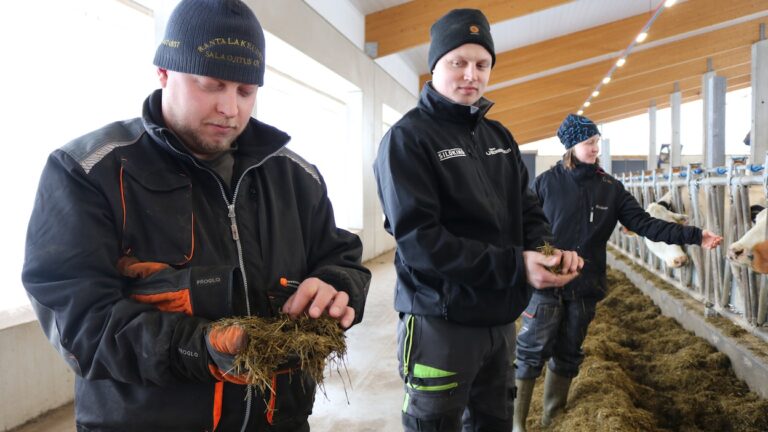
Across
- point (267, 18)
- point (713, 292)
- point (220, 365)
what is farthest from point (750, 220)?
point (267, 18)

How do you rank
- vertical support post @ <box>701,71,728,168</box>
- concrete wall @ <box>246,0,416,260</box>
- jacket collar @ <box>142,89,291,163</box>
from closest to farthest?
1. jacket collar @ <box>142,89,291,163</box>
2. concrete wall @ <box>246,0,416,260</box>
3. vertical support post @ <box>701,71,728,168</box>

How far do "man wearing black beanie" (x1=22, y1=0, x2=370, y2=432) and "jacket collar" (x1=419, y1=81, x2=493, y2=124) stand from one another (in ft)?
2.50

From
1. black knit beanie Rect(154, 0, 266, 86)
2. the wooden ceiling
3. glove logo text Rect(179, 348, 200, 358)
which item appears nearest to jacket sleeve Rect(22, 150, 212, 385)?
glove logo text Rect(179, 348, 200, 358)

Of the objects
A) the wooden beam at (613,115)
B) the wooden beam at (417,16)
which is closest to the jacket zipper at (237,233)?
the wooden beam at (417,16)

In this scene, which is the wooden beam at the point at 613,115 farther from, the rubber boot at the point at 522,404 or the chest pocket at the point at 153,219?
the chest pocket at the point at 153,219

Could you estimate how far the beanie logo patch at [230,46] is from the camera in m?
1.14

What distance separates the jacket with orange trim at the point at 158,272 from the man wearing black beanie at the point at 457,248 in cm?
54

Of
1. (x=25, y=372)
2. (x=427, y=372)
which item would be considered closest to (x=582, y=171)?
(x=427, y=372)

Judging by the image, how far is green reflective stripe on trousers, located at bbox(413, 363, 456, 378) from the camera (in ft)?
5.98

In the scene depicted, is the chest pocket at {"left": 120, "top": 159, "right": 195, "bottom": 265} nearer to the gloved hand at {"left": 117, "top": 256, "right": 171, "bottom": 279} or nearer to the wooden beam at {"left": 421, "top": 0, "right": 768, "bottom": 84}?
the gloved hand at {"left": 117, "top": 256, "right": 171, "bottom": 279}

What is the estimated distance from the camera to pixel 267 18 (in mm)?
5242

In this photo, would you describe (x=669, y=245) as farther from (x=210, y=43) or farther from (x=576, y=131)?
(x=210, y=43)

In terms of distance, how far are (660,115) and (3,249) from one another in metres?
29.7

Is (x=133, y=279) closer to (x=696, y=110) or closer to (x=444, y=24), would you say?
(x=444, y=24)
